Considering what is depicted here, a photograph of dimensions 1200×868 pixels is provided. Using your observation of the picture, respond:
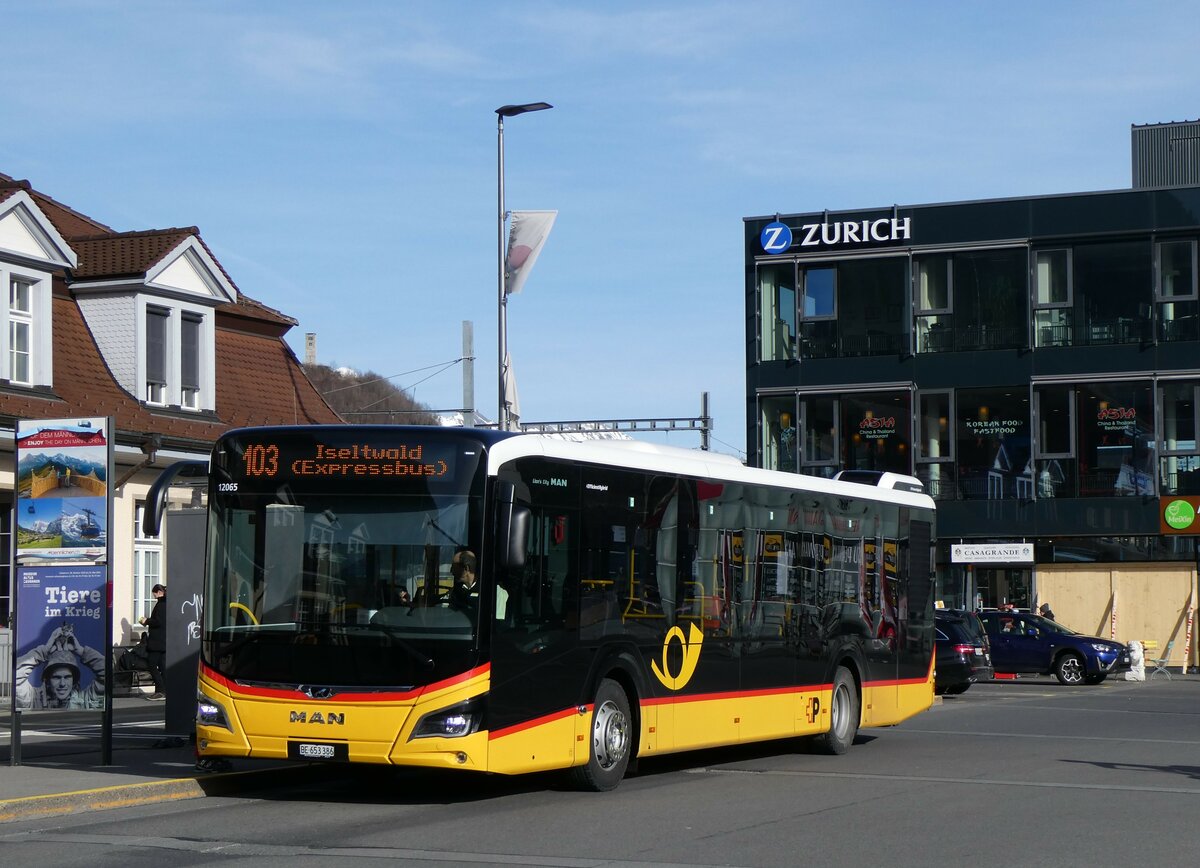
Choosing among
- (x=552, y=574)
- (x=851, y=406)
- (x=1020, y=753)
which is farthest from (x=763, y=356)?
(x=552, y=574)

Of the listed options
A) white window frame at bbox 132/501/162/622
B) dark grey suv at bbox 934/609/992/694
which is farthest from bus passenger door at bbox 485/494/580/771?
dark grey suv at bbox 934/609/992/694

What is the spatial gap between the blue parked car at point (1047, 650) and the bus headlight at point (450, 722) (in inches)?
1030

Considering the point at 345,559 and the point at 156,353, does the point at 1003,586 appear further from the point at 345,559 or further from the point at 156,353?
the point at 345,559

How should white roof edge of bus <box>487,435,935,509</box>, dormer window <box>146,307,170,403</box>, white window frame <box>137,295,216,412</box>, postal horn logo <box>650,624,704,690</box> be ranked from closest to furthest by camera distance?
white roof edge of bus <box>487,435,935,509</box> < postal horn logo <box>650,624,704,690</box> < white window frame <box>137,295,216,412</box> < dormer window <box>146,307,170,403</box>

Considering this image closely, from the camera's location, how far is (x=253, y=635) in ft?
41.8

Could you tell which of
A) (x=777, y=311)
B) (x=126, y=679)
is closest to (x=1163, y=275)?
(x=777, y=311)

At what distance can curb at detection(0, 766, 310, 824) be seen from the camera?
39.5 feet

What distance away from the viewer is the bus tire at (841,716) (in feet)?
59.9

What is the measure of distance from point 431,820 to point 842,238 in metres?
36.6

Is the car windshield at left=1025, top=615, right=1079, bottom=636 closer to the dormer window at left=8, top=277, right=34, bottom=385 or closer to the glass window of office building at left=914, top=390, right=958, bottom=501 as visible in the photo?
the glass window of office building at left=914, top=390, right=958, bottom=501

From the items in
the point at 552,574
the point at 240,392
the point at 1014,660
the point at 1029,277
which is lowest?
the point at 1014,660

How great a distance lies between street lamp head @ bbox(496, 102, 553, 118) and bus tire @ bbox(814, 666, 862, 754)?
13.1 metres

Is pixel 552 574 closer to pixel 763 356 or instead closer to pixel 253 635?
pixel 253 635

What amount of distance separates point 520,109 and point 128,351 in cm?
780
